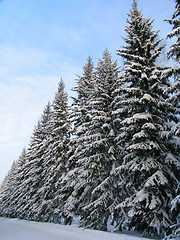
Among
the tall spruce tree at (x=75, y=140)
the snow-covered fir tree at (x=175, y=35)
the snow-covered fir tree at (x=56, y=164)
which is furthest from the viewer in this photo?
the snow-covered fir tree at (x=56, y=164)

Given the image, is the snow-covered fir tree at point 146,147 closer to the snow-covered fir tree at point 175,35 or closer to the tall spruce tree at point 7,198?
the snow-covered fir tree at point 175,35

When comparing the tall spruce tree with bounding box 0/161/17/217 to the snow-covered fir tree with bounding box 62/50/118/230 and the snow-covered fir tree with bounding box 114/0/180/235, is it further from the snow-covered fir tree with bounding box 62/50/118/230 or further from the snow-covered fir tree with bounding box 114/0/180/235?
the snow-covered fir tree with bounding box 114/0/180/235

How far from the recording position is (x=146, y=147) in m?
9.71

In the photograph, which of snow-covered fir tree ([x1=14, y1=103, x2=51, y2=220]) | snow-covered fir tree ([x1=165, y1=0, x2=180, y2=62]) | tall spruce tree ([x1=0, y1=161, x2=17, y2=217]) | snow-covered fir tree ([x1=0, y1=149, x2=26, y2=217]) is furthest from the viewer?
tall spruce tree ([x1=0, y1=161, x2=17, y2=217])

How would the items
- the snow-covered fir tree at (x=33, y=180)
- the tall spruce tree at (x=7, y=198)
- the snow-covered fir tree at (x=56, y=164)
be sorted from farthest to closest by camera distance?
1. the tall spruce tree at (x=7, y=198)
2. the snow-covered fir tree at (x=33, y=180)
3. the snow-covered fir tree at (x=56, y=164)

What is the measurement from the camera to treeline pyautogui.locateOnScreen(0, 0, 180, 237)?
893cm

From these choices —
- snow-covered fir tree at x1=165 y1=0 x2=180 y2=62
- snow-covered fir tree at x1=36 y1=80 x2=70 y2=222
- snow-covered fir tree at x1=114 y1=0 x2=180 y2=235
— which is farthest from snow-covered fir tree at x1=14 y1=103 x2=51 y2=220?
snow-covered fir tree at x1=165 y1=0 x2=180 y2=62

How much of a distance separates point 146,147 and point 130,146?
2.74 feet

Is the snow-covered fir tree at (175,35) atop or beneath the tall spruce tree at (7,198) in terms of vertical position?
atop

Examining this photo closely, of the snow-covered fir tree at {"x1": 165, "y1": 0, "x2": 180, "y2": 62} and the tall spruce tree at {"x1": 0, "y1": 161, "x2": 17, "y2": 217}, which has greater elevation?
the snow-covered fir tree at {"x1": 165, "y1": 0, "x2": 180, "y2": 62}

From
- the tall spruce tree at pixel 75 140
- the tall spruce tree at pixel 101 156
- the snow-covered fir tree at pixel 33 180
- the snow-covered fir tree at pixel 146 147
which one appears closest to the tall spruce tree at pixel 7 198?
the snow-covered fir tree at pixel 33 180

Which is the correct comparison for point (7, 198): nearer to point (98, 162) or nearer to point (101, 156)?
point (98, 162)

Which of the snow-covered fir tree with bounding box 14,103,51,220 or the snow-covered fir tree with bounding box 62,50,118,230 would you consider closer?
the snow-covered fir tree with bounding box 62,50,118,230

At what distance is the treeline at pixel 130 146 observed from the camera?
8.93m
